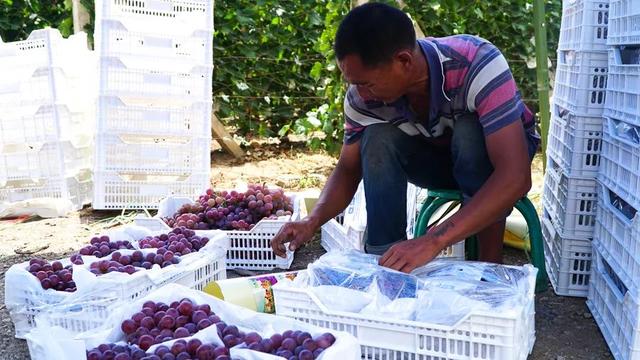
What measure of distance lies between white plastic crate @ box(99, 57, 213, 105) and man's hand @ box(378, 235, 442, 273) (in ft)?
9.36

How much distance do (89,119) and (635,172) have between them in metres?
4.11

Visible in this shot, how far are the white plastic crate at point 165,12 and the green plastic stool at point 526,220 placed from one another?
2515 millimetres

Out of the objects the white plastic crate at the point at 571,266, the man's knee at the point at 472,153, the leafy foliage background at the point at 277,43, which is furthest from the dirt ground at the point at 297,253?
the man's knee at the point at 472,153

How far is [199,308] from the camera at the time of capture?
1977 millimetres

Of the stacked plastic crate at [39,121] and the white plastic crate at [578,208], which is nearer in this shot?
the white plastic crate at [578,208]

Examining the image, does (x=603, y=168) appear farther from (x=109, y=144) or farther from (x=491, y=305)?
(x=109, y=144)

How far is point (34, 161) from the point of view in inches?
182

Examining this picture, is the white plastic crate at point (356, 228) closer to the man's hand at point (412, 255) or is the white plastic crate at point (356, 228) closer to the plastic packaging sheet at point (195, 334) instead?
the man's hand at point (412, 255)

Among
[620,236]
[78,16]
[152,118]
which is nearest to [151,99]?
[152,118]

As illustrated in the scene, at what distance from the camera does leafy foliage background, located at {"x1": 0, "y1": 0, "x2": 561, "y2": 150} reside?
6.45 meters

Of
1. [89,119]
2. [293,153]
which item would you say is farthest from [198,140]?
[293,153]

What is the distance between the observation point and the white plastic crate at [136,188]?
4.54m

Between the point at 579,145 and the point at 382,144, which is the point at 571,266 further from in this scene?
the point at 382,144

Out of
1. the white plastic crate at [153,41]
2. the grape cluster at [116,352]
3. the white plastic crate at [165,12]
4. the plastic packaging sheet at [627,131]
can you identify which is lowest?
the grape cluster at [116,352]
